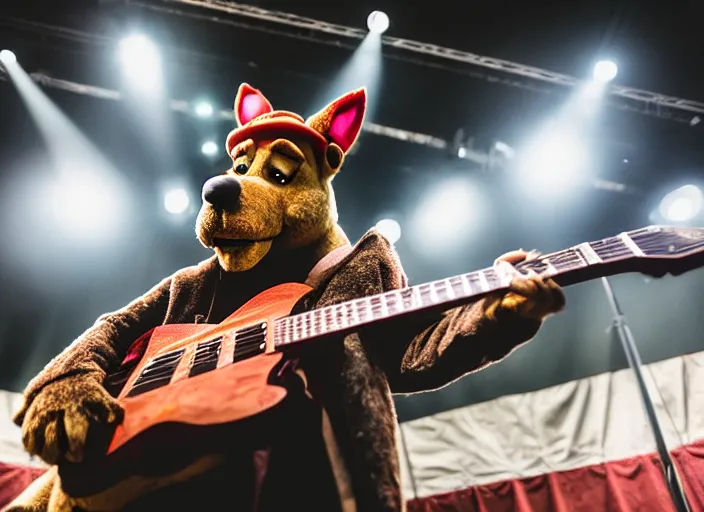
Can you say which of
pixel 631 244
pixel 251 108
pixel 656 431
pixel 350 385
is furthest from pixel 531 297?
pixel 656 431

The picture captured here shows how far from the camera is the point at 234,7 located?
97.0 inches

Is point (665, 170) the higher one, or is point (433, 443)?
point (665, 170)

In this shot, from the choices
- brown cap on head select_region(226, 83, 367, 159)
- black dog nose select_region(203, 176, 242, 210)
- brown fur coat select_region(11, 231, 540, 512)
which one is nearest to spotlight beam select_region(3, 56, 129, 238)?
brown cap on head select_region(226, 83, 367, 159)

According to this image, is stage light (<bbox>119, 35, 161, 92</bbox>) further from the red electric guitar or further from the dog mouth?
the red electric guitar

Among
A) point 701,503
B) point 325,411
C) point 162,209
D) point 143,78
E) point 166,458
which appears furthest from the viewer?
point 162,209

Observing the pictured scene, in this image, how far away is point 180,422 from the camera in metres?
0.71

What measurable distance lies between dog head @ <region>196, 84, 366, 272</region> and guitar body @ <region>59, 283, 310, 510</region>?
0.28 meters

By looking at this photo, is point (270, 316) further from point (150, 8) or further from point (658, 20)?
point (658, 20)

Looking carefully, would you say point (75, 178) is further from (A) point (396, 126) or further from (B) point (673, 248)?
(B) point (673, 248)

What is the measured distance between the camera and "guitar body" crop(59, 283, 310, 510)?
72 centimetres

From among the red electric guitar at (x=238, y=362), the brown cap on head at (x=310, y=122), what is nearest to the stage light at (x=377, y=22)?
the brown cap on head at (x=310, y=122)

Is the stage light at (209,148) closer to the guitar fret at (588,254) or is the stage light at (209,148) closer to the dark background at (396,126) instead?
the dark background at (396,126)

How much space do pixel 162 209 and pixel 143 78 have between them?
68cm

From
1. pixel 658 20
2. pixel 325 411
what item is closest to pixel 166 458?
pixel 325 411
